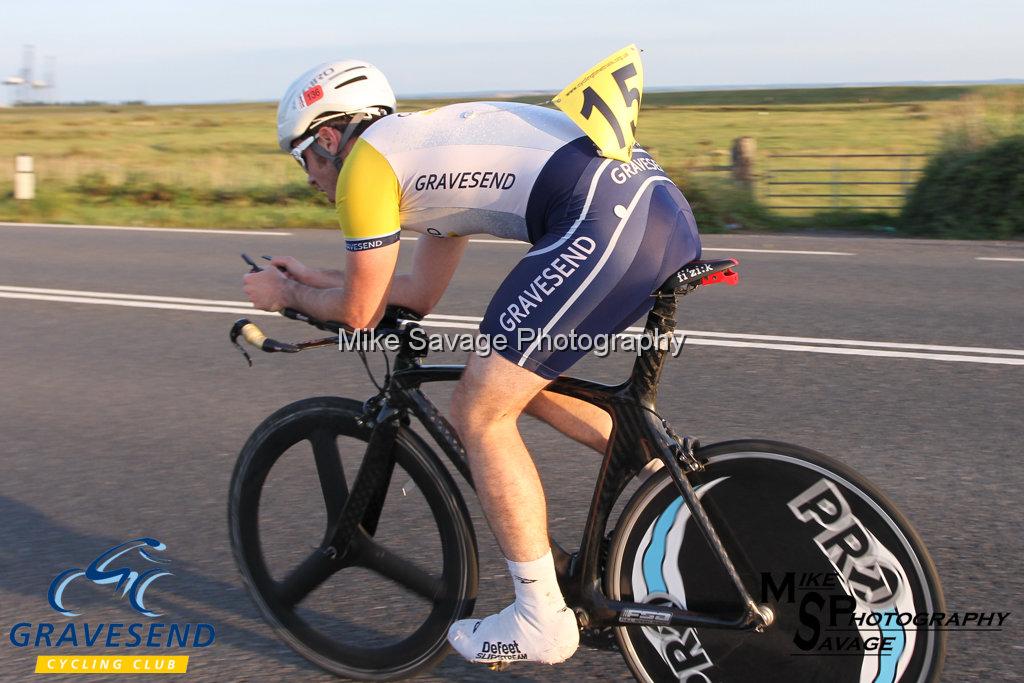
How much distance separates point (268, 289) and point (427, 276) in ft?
1.63

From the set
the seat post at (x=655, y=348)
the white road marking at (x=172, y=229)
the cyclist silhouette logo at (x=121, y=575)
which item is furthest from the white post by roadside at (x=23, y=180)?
the seat post at (x=655, y=348)

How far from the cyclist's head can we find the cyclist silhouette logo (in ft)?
5.56

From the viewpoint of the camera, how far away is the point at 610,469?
9.63 ft

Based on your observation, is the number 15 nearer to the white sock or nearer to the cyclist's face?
the cyclist's face

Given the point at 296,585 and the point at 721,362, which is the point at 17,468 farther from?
the point at 721,362

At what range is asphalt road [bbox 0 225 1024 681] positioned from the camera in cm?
357

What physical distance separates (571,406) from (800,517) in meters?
0.75

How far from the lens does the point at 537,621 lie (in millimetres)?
2924

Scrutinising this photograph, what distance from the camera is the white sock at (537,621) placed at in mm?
2916

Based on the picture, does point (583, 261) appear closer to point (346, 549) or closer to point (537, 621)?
point (537, 621)

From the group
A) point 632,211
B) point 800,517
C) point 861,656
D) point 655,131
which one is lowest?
point 655,131

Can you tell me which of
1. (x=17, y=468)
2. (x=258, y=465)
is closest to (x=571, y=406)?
(x=258, y=465)

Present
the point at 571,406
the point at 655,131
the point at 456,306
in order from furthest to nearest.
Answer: the point at 655,131, the point at 456,306, the point at 571,406

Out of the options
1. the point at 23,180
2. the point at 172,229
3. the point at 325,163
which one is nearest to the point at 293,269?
the point at 325,163
